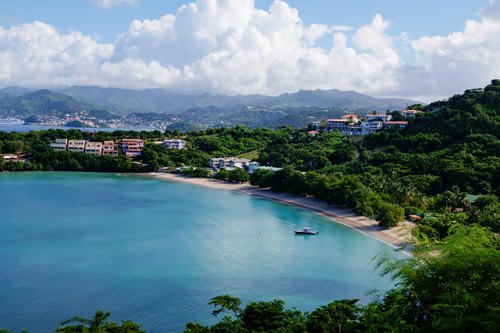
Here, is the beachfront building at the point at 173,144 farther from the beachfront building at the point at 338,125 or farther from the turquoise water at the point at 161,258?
the turquoise water at the point at 161,258

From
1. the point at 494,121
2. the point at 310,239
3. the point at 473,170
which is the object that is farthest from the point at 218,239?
the point at 494,121

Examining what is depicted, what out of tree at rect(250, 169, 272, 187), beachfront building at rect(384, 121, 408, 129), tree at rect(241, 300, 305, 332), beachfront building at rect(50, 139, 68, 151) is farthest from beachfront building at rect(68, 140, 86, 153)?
tree at rect(241, 300, 305, 332)

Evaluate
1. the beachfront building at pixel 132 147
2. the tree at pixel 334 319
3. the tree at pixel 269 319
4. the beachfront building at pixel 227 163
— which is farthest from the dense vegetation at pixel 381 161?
the tree at pixel 269 319

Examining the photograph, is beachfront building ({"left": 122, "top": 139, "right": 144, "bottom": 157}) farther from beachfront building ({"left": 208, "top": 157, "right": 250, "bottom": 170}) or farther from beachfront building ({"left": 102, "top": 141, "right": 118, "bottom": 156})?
beachfront building ({"left": 208, "top": 157, "right": 250, "bottom": 170})

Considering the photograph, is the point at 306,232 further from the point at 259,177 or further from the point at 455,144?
the point at 455,144

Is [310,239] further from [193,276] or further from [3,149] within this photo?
[3,149]

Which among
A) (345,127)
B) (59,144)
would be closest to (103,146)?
(59,144)
